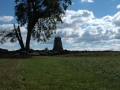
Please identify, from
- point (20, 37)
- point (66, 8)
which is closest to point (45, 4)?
point (66, 8)

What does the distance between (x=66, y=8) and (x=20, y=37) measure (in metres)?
10.6

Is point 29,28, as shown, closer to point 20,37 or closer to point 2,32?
point 20,37

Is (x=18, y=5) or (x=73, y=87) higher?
(x=18, y=5)

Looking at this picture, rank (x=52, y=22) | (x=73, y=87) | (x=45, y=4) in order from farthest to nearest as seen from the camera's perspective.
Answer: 1. (x=52, y=22)
2. (x=45, y=4)
3. (x=73, y=87)

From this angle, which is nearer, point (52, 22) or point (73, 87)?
point (73, 87)

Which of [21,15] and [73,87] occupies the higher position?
[21,15]

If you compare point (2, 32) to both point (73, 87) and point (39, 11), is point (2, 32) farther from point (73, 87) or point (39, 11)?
point (73, 87)

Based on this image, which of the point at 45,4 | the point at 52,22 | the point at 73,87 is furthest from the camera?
the point at 52,22

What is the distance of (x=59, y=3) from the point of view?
45.1 metres

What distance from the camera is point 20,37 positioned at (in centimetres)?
4625

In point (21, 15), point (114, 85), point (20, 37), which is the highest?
point (21, 15)

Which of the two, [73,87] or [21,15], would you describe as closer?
[73,87]

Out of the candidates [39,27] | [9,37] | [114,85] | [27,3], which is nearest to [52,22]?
[39,27]

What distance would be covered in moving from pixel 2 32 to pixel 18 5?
20.6 feet
